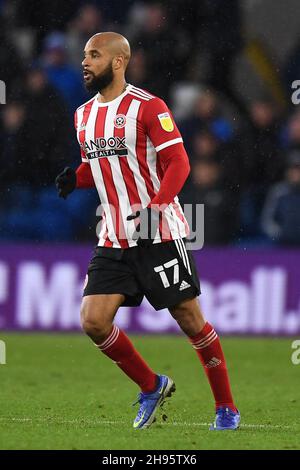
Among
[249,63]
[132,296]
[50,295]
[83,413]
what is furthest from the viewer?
[249,63]

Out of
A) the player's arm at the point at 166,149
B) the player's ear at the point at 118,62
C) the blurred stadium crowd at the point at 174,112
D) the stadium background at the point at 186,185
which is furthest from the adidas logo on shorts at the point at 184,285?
the blurred stadium crowd at the point at 174,112

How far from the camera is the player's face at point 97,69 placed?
6.48 m

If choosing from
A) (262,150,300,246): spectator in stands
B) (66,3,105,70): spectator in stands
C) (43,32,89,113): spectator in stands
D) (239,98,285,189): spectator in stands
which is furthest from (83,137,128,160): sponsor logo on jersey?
(262,150,300,246): spectator in stands

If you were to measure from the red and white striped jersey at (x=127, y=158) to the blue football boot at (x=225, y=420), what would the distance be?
96cm

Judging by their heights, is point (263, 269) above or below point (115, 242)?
below

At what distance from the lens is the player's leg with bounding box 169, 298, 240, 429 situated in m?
6.42

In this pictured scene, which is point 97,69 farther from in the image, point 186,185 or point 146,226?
point 186,185

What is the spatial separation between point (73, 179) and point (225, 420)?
1.57 metres

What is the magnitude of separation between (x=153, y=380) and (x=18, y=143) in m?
5.11

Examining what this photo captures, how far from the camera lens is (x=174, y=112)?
11672 millimetres

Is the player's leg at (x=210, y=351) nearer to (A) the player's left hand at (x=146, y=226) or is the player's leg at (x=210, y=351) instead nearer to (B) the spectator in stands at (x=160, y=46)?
(A) the player's left hand at (x=146, y=226)

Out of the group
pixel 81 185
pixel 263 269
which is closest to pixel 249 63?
pixel 263 269

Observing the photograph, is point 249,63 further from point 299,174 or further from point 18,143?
point 18,143

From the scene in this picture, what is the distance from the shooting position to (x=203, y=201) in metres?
11.4
